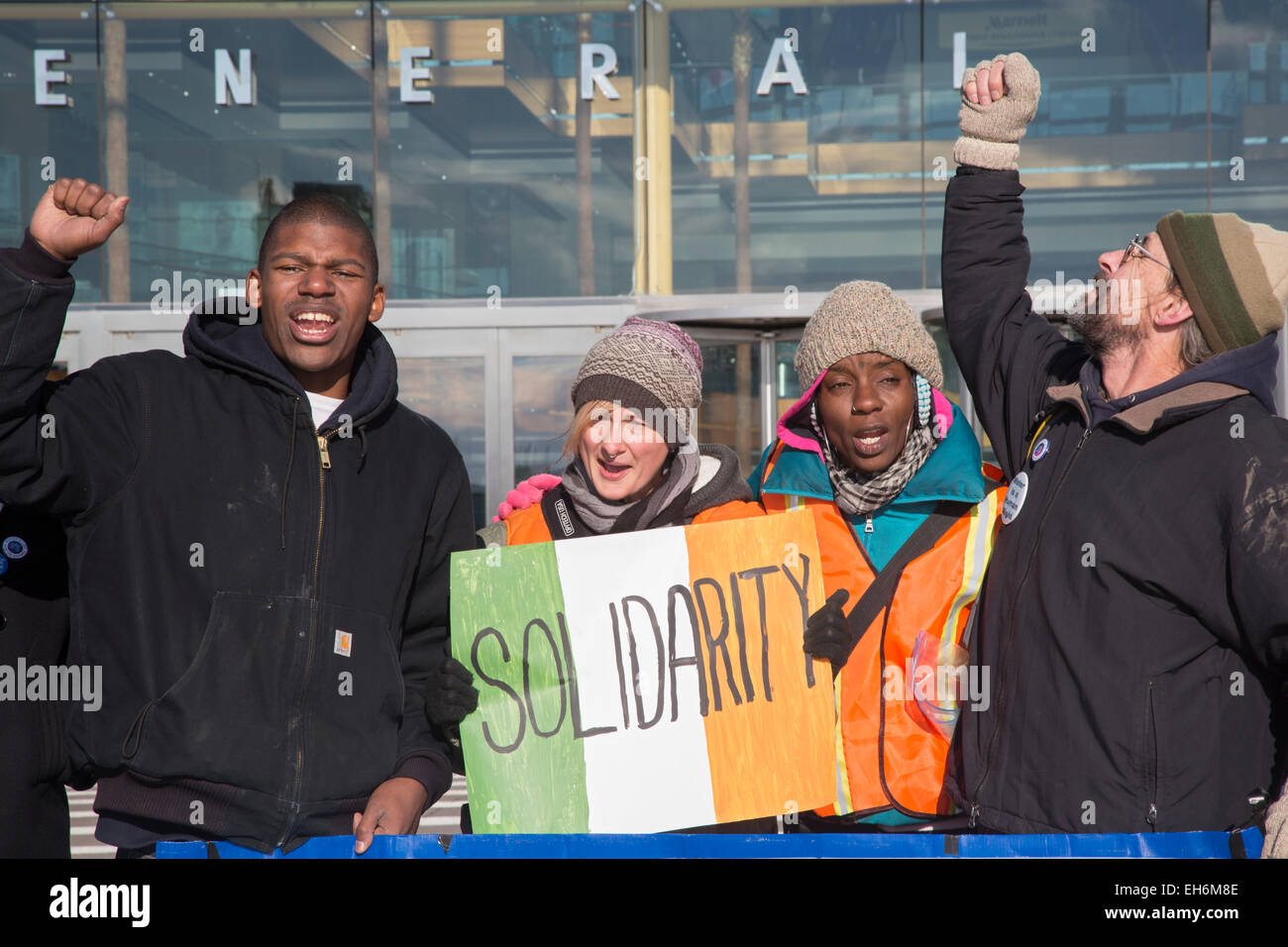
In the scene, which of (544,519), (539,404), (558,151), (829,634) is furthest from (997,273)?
(558,151)

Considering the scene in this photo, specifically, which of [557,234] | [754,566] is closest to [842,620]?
[754,566]

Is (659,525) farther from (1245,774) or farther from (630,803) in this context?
(1245,774)

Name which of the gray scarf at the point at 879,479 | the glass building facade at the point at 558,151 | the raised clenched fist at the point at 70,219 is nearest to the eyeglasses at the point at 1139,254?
the gray scarf at the point at 879,479

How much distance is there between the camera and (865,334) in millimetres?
2740

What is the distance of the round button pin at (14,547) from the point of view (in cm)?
233

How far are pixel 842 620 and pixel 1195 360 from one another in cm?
90

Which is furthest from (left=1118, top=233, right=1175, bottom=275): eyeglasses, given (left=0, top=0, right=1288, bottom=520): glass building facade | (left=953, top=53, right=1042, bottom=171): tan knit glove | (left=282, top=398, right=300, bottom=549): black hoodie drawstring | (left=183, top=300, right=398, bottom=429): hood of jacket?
(left=0, top=0, right=1288, bottom=520): glass building facade

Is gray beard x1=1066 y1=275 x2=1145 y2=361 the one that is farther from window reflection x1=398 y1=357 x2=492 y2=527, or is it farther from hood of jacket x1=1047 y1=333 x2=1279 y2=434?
window reflection x1=398 y1=357 x2=492 y2=527

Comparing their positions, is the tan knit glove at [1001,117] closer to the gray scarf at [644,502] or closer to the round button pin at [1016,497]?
the round button pin at [1016,497]

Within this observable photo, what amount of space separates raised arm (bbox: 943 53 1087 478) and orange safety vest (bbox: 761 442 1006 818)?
0.31 meters

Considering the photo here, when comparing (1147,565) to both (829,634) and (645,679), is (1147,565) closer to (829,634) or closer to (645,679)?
(829,634)

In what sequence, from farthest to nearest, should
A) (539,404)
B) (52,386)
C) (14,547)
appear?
(539,404) → (14,547) → (52,386)

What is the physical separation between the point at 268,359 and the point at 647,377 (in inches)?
34.2
